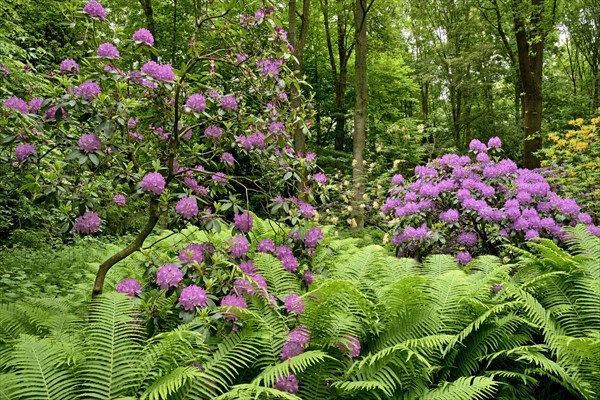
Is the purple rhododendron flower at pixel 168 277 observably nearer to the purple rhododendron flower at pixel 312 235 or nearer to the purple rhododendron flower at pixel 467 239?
the purple rhododendron flower at pixel 312 235

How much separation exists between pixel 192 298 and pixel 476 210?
3.02 metres

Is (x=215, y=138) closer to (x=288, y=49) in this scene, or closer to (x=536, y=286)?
(x=288, y=49)

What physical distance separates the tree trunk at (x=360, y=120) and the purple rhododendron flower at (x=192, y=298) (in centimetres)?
516

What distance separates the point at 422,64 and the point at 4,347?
13872 mm

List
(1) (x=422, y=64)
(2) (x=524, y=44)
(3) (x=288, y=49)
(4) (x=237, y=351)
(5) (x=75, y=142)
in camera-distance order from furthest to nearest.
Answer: (1) (x=422, y=64) < (2) (x=524, y=44) < (3) (x=288, y=49) < (5) (x=75, y=142) < (4) (x=237, y=351)

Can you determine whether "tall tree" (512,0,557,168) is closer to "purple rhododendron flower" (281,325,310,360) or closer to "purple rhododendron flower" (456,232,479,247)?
"purple rhododendron flower" (456,232,479,247)

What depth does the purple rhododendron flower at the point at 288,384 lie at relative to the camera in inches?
85.5

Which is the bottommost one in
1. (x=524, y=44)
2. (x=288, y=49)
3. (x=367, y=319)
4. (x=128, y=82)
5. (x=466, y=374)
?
(x=466, y=374)

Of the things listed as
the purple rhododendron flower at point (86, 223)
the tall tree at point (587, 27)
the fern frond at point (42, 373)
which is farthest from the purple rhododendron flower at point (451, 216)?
the tall tree at point (587, 27)

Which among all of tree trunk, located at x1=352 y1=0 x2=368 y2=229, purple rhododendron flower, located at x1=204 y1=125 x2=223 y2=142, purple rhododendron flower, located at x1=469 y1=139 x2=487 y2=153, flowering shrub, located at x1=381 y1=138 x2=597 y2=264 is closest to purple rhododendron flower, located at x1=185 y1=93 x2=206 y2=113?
purple rhododendron flower, located at x1=204 y1=125 x2=223 y2=142

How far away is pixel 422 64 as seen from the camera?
554 inches

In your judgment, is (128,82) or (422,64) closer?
(128,82)

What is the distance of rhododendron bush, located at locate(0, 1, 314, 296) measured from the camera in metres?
2.27

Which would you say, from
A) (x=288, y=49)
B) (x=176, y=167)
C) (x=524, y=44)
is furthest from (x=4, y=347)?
(x=524, y=44)
